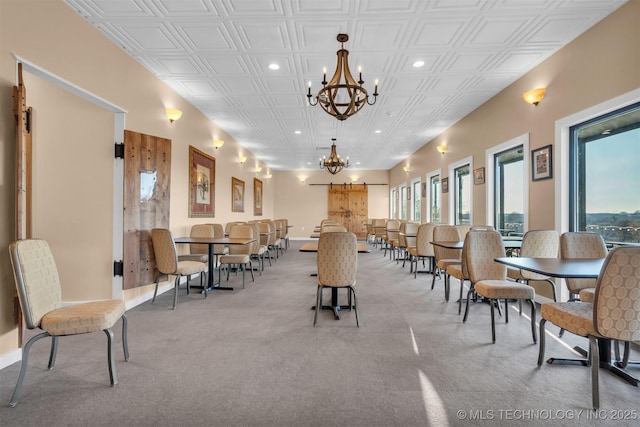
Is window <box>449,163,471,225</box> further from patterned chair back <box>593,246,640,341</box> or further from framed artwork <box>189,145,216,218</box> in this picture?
framed artwork <box>189,145,216,218</box>

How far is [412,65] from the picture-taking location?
4.24 m

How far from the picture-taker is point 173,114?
4934 millimetres

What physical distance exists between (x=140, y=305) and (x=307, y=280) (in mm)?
2604

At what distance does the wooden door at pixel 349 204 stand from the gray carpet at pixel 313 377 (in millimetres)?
10651

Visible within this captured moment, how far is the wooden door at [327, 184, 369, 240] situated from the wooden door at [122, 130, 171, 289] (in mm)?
10105

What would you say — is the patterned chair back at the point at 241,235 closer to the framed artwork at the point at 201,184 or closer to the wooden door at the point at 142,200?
the framed artwork at the point at 201,184

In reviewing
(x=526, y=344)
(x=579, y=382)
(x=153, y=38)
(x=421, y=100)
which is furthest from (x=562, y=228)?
(x=153, y=38)

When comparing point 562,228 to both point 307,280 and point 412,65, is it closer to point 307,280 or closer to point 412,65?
point 412,65

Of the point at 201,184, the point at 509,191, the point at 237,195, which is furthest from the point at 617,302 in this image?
the point at 237,195

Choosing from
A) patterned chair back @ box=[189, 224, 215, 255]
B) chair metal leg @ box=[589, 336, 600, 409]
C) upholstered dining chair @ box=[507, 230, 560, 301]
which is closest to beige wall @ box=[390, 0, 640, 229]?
upholstered dining chair @ box=[507, 230, 560, 301]

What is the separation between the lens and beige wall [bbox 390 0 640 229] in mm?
3021

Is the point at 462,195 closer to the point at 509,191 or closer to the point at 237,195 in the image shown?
the point at 509,191

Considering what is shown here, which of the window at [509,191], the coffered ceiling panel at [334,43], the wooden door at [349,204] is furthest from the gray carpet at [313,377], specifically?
the wooden door at [349,204]

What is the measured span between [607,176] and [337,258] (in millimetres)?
3220
